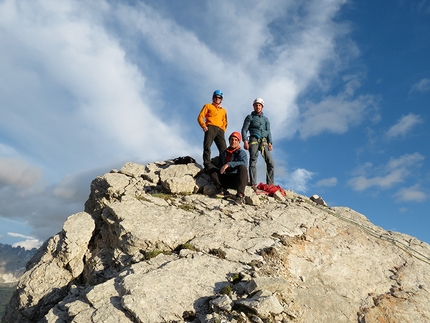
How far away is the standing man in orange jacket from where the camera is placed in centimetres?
1618

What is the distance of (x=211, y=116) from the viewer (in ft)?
54.0

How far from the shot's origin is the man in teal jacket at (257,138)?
54.2 ft

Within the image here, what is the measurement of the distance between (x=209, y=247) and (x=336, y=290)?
421cm

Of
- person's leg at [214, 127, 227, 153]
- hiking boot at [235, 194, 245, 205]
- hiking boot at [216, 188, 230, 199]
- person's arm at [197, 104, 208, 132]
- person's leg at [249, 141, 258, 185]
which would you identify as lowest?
hiking boot at [235, 194, 245, 205]

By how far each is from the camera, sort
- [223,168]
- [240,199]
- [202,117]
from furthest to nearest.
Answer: [202,117] < [223,168] < [240,199]

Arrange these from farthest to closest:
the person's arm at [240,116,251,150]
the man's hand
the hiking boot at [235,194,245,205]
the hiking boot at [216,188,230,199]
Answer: the person's arm at [240,116,251,150]
the hiking boot at [216,188,230,199]
the man's hand
the hiking boot at [235,194,245,205]

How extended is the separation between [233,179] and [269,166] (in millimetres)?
3691

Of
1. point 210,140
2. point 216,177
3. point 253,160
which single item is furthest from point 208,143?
point 253,160

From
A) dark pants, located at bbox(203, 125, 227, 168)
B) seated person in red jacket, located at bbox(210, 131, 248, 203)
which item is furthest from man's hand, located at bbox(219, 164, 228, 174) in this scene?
dark pants, located at bbox(203, 125, 227, 168)

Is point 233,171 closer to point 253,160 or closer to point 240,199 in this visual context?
point 240,199

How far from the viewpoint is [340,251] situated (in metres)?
11.5

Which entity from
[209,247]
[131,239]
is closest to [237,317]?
[209,247]

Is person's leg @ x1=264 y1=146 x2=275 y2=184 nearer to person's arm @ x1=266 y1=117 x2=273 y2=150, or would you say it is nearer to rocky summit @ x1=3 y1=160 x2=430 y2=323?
person's arm @ x1=266 y1=117 x2=273 y2=150

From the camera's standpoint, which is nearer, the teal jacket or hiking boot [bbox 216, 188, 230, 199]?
hiking boot [bbox 216, 188, 230, 199]
